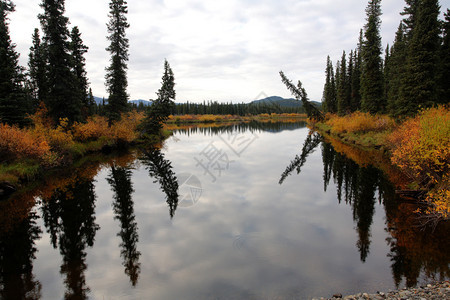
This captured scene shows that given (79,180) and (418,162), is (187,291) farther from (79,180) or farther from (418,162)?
(79,180)

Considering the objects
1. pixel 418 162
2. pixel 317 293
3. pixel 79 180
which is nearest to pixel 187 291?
pixel 317 293

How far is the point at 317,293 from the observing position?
657 centimetres

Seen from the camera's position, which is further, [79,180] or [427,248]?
[79,180]

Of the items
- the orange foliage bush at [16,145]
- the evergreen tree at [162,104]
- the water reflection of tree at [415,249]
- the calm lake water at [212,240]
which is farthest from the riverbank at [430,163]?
the evergreen tree at [162,104]

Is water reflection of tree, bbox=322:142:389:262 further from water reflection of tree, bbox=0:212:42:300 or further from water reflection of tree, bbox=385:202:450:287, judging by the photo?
water reflection of tree, bbox=0:212:42:300

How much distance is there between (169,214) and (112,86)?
26537 millimetres

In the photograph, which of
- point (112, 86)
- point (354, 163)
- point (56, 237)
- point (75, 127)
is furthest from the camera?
point (112, 86)

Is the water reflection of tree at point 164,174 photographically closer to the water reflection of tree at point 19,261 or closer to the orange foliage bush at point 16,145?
the water reflection of tree at point 19,261

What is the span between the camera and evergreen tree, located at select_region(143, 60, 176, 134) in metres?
41.1

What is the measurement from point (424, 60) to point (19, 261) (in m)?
32.5

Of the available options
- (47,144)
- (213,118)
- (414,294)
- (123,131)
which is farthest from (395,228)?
(213,118)

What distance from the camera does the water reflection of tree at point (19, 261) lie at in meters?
6.82

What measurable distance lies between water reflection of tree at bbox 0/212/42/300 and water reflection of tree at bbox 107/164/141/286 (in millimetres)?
2403

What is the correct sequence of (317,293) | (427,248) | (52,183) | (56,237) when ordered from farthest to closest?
1. (52,183)
2. (56,237)
3. (427,248)
4. (317,293)
